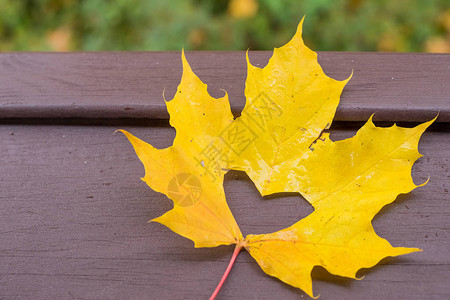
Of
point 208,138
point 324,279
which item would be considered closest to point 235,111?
point 208,138

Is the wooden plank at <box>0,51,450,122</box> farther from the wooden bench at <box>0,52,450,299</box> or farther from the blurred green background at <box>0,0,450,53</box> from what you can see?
the blurred green background at <box>0,0,450,53</box>

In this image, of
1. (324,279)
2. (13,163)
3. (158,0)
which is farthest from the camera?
(158,0)

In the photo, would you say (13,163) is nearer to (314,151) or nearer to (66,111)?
(66,111)

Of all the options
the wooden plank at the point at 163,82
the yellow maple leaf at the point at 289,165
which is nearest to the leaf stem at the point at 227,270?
the yellow maple leaf at the point at 289,165

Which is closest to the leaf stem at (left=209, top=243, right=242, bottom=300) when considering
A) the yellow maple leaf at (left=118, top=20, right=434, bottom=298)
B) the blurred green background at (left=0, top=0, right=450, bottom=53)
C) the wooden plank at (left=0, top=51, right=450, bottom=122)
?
the yellow maple leaf at (left=118, top=20, right=434, bottom=298)

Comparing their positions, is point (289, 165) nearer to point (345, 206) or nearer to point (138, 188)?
point (345, 206)

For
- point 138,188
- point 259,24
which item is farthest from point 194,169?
point 259,24
